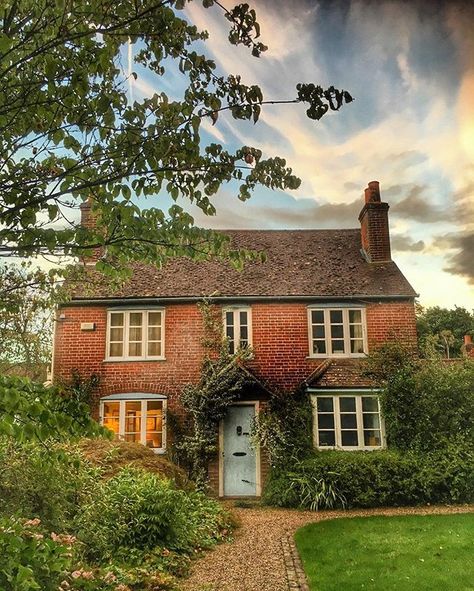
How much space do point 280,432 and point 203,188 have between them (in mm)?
11727

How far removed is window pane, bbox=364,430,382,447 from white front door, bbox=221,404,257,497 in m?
3.57

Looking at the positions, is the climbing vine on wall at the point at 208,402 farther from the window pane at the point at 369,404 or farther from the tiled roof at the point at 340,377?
the window pane at the point at 369,404

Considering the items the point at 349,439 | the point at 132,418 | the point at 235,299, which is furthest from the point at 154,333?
the point at 349,439

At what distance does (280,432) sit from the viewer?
47.4 feet

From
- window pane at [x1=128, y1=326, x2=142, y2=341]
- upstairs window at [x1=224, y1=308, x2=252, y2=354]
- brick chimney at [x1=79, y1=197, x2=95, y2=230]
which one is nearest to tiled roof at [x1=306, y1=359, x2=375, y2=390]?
upstairs window at [x1=224, y1=308, x2=252, y2=354]

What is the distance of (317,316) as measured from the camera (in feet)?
54.6

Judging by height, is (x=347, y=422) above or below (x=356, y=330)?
below

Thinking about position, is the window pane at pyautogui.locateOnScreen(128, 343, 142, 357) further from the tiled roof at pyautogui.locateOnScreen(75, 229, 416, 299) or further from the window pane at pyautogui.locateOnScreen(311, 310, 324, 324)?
the window pane at pyautogui.locateOnScreen(311, 310, 324, 324)

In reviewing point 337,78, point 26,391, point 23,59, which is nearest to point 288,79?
point 337,78

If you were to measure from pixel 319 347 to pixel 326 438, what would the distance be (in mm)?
2988

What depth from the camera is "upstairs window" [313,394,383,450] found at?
15.2 meters

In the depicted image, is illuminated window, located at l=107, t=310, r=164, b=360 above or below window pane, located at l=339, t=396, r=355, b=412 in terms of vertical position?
above

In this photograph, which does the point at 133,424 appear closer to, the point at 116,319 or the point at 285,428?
Result: the point at 116,319

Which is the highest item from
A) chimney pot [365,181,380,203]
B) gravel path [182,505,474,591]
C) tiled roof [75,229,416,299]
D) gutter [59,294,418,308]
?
chimney pot [365,181,380,203]
